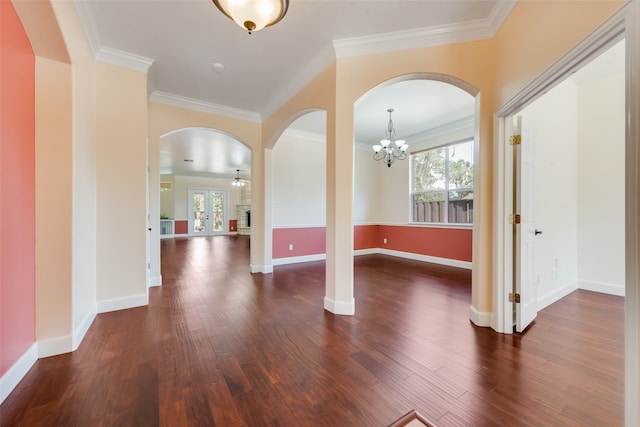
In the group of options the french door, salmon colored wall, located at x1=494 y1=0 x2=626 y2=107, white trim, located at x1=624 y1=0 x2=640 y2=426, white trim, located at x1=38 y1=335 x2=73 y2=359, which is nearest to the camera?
white trim, located at x1=624 y1=0 x2=640 y2=426

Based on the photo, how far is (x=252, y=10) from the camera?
1521 millimetres

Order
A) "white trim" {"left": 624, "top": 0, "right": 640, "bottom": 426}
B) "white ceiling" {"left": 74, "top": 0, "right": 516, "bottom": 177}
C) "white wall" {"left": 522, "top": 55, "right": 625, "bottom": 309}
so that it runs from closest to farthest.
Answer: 1. "white trim" {"left": 624, "top": 0, "right": 640, "bottom": 426}
2. "white ceiling" {"left": 74, "top": 0, "right": 516, "bottom": 177}
3. "white wall" {"left": 522, "top": 55, "right": 625, "bottom": 309}

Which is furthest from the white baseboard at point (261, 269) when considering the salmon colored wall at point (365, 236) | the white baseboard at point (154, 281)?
the salmon colored wall at point (365, 236)

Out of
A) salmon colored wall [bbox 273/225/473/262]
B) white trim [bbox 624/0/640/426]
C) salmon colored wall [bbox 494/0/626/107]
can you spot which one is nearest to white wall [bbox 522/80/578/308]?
salmon colored wall [bbox 494/0/626/107]

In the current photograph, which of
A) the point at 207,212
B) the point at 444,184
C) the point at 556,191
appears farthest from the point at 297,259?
the point at 207,212

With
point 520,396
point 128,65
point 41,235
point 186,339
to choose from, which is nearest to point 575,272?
point 520,396

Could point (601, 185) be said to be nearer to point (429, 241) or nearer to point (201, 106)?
point (429, 241)

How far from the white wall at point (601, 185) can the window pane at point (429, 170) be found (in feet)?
6.84

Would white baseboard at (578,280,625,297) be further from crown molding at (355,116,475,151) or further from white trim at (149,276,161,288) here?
white trim at (149,276,161,288)

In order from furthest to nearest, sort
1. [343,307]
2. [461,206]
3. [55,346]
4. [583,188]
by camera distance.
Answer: [461,206] → [583,188] → [343,307] → [55,346]

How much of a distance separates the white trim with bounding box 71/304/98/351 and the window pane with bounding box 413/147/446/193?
5.72m

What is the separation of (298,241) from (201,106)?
3.06 metres

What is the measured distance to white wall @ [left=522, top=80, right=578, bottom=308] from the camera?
266 cm

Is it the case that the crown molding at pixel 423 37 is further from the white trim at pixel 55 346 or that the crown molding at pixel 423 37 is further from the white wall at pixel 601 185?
the white trim at pixel 55 346
